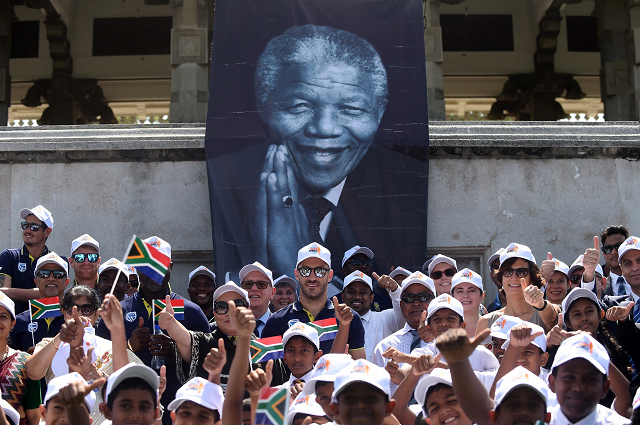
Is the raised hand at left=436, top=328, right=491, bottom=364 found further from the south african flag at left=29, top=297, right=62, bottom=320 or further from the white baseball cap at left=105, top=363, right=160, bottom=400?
the south african flag at left=29, top=297, right=62, bottom=320

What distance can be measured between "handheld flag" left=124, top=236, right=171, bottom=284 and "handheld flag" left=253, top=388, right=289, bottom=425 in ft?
6.69

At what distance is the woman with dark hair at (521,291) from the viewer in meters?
6.23

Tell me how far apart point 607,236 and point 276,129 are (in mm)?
3770

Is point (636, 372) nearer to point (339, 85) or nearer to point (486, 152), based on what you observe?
point (486, 152)

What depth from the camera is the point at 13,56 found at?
19.6 m

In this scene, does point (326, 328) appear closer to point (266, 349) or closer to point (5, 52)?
point (266, 349)

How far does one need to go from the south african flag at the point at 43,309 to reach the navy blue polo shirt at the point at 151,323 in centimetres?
61

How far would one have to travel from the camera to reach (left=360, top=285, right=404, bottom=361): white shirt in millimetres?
6883

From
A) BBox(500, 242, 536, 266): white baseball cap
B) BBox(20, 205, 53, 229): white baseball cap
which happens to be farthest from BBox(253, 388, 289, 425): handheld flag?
BBox(20, 205, 53, 229): white baseball cap

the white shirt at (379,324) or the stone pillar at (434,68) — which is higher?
the stone pillar at (434,68)

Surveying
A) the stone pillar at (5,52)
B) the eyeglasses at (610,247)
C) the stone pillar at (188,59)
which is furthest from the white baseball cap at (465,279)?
the stone pillar at (5,52)

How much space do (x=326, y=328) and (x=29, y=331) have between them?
234 cm

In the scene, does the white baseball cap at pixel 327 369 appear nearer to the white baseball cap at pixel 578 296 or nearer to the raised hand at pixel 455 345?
the raised hand at pixel 455 345

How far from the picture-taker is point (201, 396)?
15.4ft
